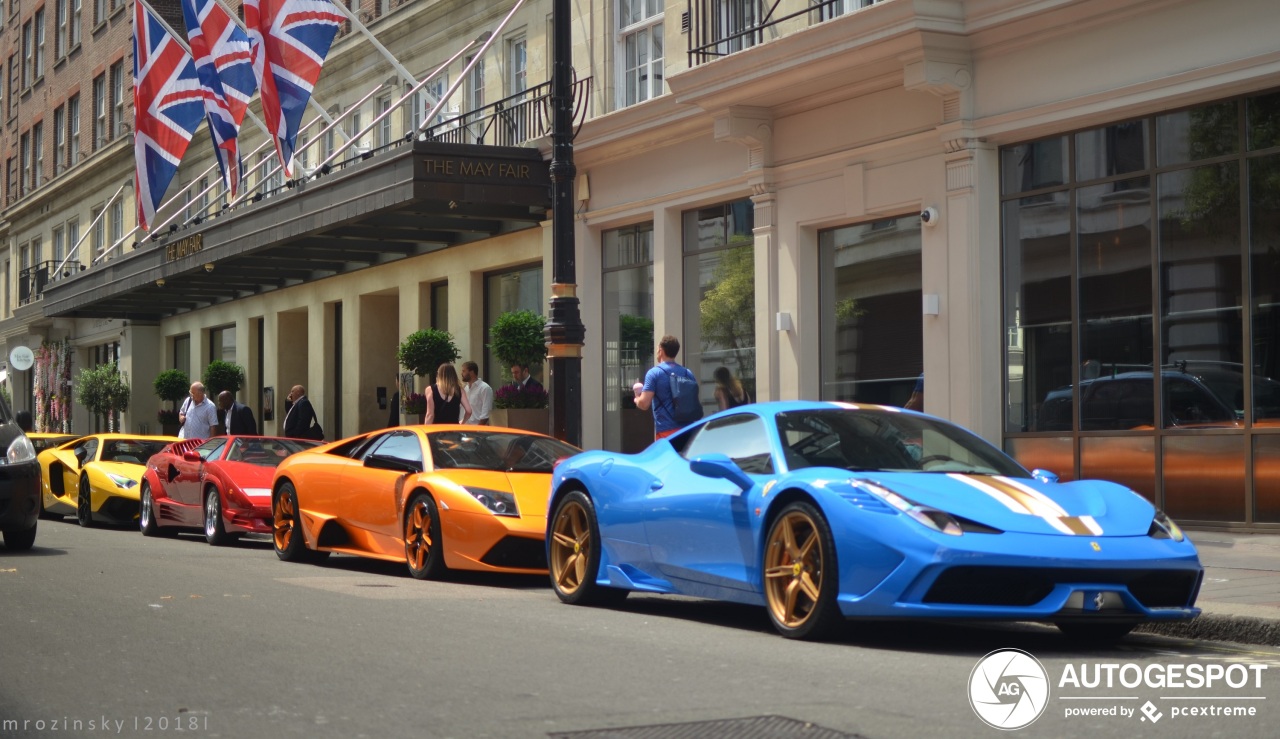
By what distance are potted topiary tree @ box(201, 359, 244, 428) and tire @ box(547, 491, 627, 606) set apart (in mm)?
25434

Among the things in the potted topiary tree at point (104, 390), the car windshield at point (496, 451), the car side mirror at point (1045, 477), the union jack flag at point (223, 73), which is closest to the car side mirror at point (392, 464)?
the car windshield at point (496, 451)

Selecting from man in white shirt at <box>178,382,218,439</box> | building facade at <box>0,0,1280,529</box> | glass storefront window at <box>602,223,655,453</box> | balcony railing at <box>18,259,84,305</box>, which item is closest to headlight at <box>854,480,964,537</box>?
building facade at <box>0,0,1280,529</box>

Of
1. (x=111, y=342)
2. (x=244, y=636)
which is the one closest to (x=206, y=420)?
(x=244, y=636)

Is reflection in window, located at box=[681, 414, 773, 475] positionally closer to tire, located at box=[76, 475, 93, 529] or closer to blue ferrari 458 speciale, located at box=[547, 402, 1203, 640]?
blue ferrari 458 speciale, located at box=[547, 402, 1203, 640]

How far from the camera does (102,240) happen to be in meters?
44.8

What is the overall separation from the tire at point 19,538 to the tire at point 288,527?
6.83ft

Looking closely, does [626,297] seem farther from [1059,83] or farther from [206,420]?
[1059,83]

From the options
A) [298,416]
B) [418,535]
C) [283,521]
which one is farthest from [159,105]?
[418,535]

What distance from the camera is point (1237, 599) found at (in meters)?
9.05

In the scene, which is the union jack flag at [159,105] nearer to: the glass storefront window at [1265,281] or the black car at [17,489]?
the black car at [17,489]

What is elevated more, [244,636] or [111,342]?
[111,342]

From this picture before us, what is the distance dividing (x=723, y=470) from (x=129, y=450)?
43.9 feet

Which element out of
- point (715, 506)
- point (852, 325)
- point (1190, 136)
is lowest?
point (715, 506)

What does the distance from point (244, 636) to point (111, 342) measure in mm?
39114
